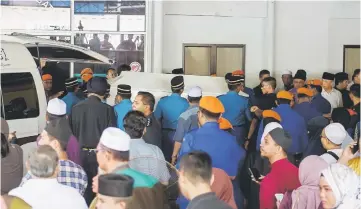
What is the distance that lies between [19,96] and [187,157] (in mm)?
3501

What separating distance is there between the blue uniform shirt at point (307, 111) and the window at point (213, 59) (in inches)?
186

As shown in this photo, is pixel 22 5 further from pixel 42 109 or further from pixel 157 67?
pixel 42 109

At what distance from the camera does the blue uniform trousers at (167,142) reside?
25.5 ft

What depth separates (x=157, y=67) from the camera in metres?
11.8

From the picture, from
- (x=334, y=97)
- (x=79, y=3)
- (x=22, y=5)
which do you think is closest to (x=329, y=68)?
(x=334, y=97)

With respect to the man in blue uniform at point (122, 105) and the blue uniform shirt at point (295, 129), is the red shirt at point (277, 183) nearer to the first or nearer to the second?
the blue uniform shirt at point (295, 129)

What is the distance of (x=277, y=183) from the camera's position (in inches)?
176

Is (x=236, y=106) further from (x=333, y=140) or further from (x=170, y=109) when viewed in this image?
(x=333, y=140)

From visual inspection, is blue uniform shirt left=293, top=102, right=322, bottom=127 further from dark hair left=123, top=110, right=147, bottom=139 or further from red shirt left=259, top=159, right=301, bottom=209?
dark hair left=123, top=110, right=147, bottom=139

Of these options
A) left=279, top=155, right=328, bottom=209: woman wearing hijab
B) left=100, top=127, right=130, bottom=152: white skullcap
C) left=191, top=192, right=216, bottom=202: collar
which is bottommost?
left=279, top=155, right=328, bottom=209: woman wearing hijab

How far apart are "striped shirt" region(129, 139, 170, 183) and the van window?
7.11 ft

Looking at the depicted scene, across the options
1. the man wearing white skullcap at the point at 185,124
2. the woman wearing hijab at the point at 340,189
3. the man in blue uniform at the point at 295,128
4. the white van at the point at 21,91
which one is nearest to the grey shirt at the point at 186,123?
the man wearing white skullcap at the point at 185,124

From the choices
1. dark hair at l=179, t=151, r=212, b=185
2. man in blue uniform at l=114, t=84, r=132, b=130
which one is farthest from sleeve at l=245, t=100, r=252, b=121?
dark hair at l=179, t=151, r=212, b=185

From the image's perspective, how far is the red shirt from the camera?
4.46 meters
